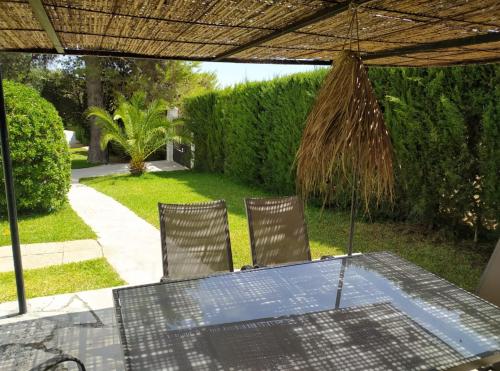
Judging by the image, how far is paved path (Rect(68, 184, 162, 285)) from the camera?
5.21 metres

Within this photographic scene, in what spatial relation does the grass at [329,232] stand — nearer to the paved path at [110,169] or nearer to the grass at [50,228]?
the grass at [50,228]

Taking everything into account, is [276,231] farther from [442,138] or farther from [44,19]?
[442,138]

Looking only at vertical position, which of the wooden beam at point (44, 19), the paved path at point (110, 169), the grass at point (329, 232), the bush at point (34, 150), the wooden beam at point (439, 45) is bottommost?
the grass at point (329, 232)

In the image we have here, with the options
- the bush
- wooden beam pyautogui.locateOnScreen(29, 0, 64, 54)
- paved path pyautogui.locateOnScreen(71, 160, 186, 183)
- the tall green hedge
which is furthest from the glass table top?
paved path pyautogui.locateOnScreen(71, 160, 186, 183)

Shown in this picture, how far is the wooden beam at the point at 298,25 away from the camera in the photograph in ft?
7.92

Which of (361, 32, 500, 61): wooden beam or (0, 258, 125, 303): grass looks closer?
(361, 32, 500, 61): wooden beam

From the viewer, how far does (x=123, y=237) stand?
670cm

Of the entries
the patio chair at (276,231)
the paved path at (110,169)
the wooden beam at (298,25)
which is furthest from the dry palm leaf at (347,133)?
the paved path at (110,169)

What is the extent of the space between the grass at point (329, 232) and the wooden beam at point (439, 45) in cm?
231

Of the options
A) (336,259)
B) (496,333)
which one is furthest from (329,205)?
(496,333)

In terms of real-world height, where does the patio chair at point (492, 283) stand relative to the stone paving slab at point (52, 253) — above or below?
above

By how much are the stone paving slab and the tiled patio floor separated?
135cm

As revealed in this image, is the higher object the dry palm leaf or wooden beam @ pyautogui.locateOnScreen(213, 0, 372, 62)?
wooden beam @ pyautogui.locateOnScreen(213, 0, 372, 62)

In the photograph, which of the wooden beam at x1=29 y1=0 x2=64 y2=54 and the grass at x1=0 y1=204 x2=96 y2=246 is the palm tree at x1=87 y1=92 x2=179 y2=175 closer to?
the grass at x1=0 y1=204 x2=96 y2=246
